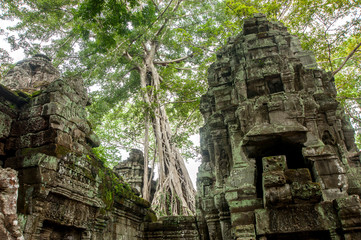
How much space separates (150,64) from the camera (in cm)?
1448

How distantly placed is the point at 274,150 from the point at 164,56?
13673mm

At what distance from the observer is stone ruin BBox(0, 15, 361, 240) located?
315cm

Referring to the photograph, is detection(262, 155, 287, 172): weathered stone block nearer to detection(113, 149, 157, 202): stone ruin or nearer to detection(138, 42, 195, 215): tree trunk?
detection(138, 42, 195, 215): tree trunk

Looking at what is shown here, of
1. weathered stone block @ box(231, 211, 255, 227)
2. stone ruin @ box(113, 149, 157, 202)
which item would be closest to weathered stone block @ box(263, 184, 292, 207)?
weathered stone block @ box(231, 211, 255, 227)

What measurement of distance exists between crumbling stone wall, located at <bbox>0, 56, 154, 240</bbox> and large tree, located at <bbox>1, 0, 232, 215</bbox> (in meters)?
2.59

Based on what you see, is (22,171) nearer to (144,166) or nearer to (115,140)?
(144,166)

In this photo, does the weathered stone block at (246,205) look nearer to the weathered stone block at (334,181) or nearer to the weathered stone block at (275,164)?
the weathered stone block at (275,164)

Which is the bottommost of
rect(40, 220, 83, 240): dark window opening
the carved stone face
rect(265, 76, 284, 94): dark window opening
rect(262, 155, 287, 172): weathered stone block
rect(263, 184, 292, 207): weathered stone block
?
rect(40, 220, 83, 240): dark window opening

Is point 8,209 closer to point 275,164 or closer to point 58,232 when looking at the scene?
point 58,232

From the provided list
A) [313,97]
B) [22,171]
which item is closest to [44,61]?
[22,171]

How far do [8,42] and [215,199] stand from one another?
8.18 metres

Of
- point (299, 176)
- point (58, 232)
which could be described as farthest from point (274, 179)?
point (58, 232)

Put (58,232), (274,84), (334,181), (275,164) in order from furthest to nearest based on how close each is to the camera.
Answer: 1. (274,84)
2. (58,232)
3. (334,181)
4. (275,164)

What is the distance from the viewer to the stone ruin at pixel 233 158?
3.15 metres
